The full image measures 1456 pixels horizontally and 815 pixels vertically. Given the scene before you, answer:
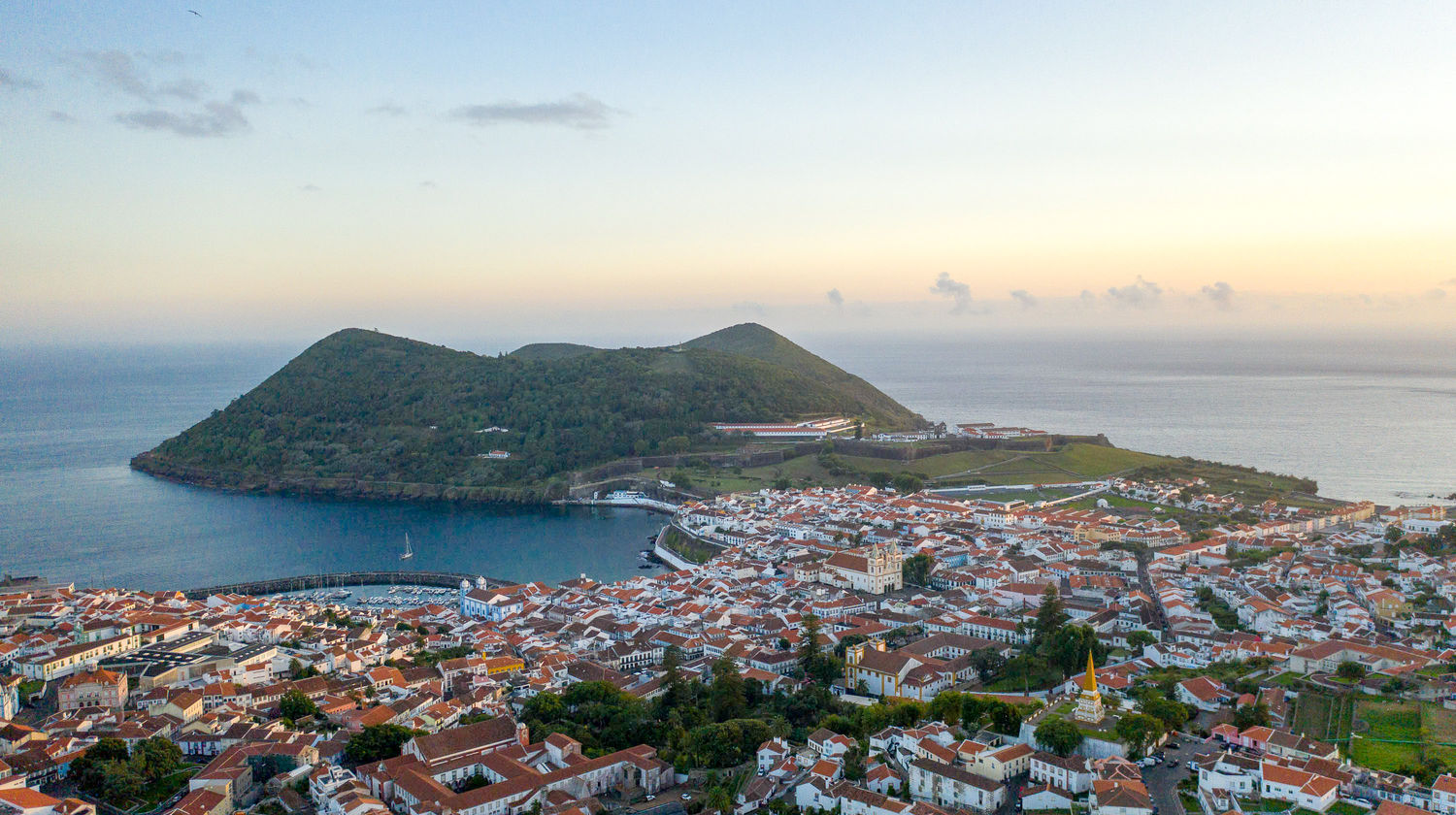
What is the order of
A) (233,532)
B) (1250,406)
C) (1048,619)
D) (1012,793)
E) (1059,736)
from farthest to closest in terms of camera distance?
(1250,406) → (233,532) → (1048,619) → (1059,736) → (1012,793)

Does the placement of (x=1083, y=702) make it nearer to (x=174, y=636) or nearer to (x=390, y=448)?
(x=174, y=636)

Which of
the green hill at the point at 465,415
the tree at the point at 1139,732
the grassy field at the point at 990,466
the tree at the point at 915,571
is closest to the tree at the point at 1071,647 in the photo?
the tree at the point at 1139,732

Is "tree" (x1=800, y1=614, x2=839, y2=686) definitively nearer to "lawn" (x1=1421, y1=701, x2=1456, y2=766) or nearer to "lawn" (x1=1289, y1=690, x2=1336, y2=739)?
"lawn" (x1=1289, y1=690, x2=1336, y2=739)

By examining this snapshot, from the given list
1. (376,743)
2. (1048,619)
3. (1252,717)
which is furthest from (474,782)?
(1048,619)

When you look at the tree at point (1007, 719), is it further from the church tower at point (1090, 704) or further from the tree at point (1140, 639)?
the tree at point (1140, 639)

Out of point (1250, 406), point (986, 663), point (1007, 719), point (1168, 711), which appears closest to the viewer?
point (1168, 711)

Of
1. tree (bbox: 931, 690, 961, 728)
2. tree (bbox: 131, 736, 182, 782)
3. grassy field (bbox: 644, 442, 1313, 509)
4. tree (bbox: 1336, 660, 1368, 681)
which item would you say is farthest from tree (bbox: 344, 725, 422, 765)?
grassy field (bbox: 644, 442, 1313, 509)

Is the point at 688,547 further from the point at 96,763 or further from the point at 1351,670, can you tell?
the point at 96,763
